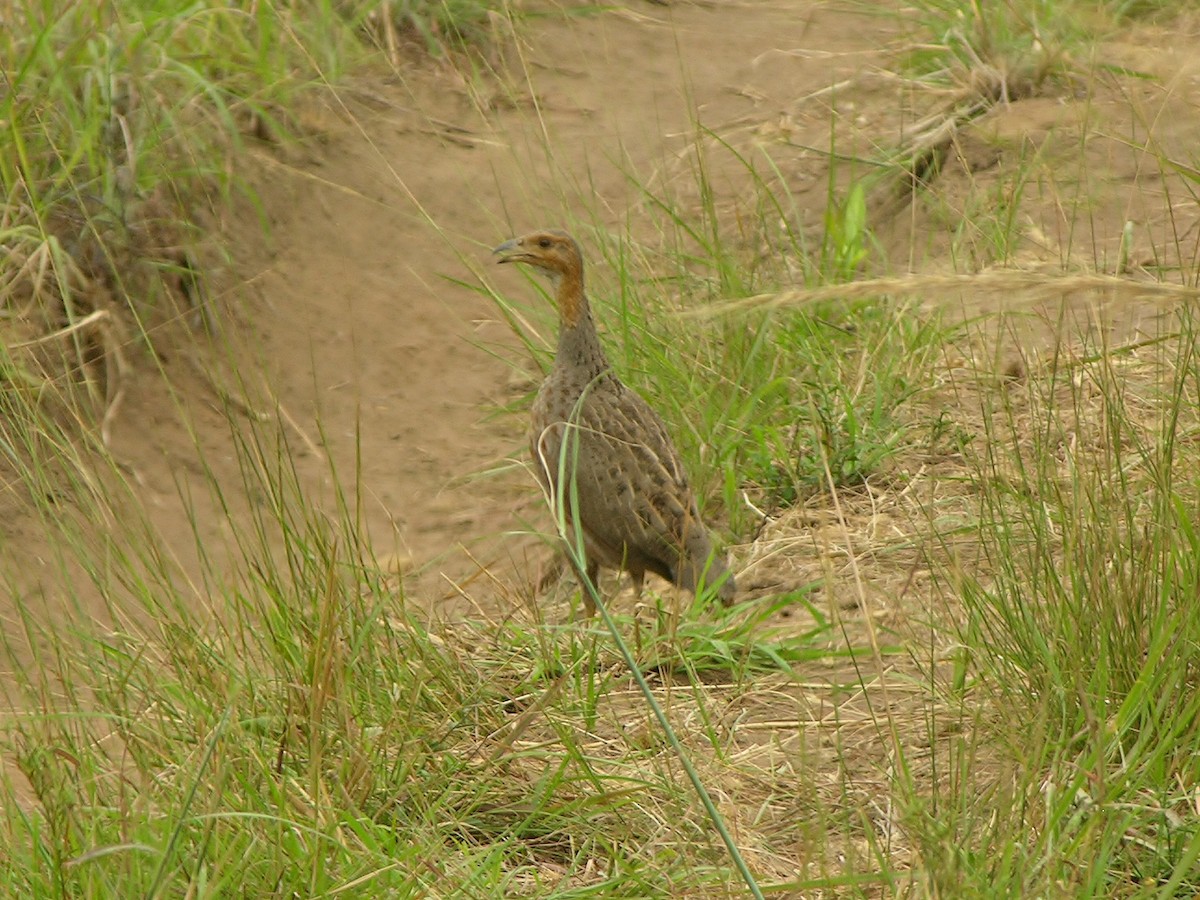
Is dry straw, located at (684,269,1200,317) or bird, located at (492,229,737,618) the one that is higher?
dry straw, located at (684,269,1200,317)

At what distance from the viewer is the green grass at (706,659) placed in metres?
2.36

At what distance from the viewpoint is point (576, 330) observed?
14.3ft

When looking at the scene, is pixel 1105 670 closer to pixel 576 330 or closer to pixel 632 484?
pixel 632 484

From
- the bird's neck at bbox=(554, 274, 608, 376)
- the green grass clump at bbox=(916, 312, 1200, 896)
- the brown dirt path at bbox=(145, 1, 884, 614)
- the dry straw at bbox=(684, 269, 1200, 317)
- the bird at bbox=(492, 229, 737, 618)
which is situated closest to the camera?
the dry straw at bbox=(684, 269, 1200, 317)

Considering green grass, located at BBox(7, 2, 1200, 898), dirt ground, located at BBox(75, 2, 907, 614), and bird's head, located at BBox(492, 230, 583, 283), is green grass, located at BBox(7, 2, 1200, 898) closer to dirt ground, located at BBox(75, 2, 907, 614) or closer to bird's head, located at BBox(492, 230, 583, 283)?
bird's head, located at BBox(492, 230, 583, 283)

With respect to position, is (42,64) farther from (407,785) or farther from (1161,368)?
(1161,368)

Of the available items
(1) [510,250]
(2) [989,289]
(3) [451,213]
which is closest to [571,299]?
(1) [510,250]

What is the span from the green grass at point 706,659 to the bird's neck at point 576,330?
213 mm

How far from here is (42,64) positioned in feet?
16.1

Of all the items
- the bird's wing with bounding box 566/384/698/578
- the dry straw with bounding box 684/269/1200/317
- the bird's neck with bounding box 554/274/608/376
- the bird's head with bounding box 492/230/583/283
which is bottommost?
the bird's wing with bounding box 566/384/698/578

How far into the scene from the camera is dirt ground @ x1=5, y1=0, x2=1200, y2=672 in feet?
16.5

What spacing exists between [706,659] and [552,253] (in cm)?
136

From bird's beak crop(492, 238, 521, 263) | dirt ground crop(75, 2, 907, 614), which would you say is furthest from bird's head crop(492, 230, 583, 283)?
dirt ground crop(75, 2, 907, 614)

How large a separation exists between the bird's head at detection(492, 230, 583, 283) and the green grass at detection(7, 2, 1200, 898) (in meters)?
0.20
